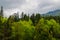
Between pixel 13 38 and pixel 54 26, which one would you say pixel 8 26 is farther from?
pixel 54 26

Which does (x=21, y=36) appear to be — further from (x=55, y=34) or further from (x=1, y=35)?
(x=55, y=34)

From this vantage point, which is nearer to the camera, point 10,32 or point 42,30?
point 42,30

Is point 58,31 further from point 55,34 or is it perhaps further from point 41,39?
point 41,39

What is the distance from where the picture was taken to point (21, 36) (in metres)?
→ 77.3

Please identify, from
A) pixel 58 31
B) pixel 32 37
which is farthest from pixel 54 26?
pixel 32 37

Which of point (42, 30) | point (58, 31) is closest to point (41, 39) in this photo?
point (42, 30)

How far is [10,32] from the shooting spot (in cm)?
8181

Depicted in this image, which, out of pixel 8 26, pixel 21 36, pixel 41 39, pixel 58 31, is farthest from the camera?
pixel 58 31

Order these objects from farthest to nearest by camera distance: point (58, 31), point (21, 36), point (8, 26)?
point (58, 31) → point (8, 26) → point (21, 36)

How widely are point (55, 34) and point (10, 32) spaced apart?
17.3 meters

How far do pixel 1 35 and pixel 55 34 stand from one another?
21.3m

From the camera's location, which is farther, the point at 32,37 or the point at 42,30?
the point at 32,37

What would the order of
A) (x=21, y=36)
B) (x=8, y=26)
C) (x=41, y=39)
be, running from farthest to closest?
1. (x=8, y=26)
2. (x=21, y=36)
3. (x=41, y=39)

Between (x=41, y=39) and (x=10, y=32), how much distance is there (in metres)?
15.2
